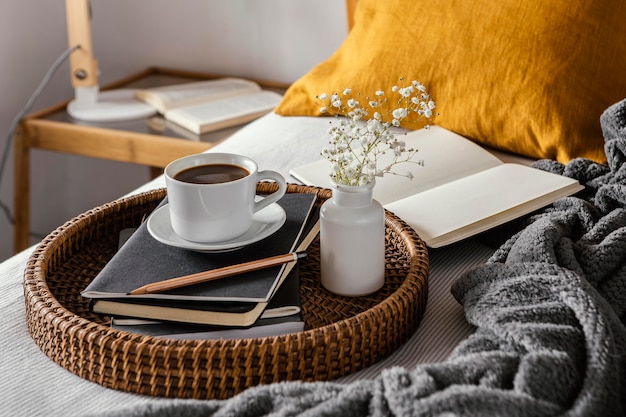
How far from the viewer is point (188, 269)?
2.59ft

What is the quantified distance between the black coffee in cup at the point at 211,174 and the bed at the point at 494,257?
8.7 inches

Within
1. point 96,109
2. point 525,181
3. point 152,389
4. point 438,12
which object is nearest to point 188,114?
point 96,109

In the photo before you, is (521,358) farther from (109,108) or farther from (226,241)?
(109,108)

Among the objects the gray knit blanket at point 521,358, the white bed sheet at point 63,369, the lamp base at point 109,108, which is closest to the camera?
the gray knit blanket at point 521,358

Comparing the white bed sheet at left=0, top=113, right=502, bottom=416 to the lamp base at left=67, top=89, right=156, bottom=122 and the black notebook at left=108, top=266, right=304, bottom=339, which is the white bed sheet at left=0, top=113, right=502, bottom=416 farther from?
the lamp base at left=67, top=89, right=156, bottom=122

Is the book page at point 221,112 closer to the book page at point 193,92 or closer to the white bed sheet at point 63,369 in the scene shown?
A: the book page at point 193,92

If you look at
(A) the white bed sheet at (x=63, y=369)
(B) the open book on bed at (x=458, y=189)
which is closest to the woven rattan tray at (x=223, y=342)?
(A) the white bed sheet at (x=63, y=369)

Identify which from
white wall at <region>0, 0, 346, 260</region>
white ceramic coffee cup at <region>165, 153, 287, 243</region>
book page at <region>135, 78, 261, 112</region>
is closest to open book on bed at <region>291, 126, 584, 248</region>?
white ceramic coffee cup at <region>165, 153, 287, 243</region>

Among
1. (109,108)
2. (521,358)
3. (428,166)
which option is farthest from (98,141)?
(521,358)

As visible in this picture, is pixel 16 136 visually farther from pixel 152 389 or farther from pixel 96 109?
pixel 152 389

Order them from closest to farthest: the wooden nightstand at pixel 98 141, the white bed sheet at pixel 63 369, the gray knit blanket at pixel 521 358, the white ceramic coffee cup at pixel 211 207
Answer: the gray knit blanket at pixel 521 358 → the white bed sheet at pixel 63 369 → the white ceramic coffee cup at pixel 211 207 → the wooden nightstand at pixel 98 141

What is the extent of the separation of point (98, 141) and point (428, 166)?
84 cm

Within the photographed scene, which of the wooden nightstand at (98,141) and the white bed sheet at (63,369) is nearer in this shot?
the white bed sheet at (63,369)

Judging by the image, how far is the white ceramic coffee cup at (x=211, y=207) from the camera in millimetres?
803
